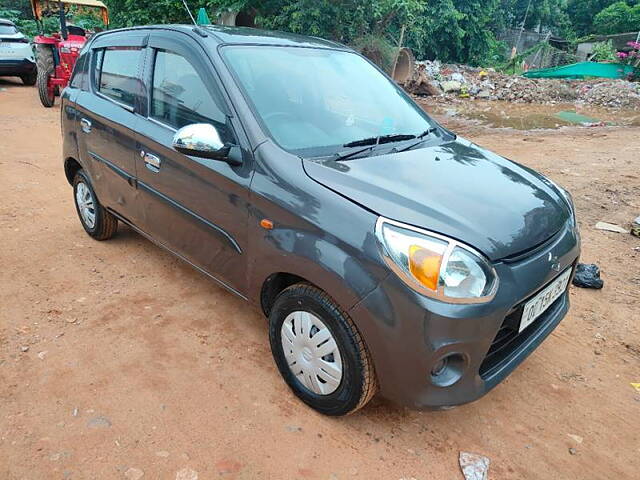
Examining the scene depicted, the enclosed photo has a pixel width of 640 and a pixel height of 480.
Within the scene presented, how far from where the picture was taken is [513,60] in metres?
21.2

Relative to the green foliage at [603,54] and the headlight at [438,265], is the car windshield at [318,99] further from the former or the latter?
the green foliage at [603,54]

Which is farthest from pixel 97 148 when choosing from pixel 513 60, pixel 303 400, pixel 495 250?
pixel 513 60

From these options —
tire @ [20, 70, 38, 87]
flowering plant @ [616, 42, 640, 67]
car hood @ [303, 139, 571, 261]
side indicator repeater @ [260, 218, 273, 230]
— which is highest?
flowering plant @ [616, 42, 640, 67]

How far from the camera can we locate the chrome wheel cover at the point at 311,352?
208 centimetres

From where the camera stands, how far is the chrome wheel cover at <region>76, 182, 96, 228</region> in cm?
381

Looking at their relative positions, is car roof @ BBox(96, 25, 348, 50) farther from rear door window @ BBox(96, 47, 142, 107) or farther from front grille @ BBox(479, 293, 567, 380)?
front grille @ BBox(479, 293, 567, 380)

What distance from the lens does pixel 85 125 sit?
11.4 feet

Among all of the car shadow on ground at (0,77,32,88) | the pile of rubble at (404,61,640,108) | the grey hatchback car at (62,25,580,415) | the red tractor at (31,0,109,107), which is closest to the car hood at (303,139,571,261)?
the grey hatchback car at (62,25,580,415)

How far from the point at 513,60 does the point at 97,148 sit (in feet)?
71.9

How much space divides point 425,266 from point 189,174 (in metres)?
1.44

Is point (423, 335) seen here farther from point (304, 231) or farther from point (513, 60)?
point (513, 60)

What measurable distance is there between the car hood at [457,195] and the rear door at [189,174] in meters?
0.52

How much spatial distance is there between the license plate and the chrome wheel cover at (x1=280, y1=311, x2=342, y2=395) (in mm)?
829

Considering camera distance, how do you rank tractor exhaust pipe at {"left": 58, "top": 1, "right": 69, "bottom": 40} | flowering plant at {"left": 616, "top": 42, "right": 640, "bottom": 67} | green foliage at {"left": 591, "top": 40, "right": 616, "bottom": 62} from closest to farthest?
tractor exhaust pipe at {"left": 58, "top": 1, "right": 69, "bottom": 40} → flowering plant at {"left": 616, "top": 42, "right": 640, "bottom": 67} → green foliage at {"left": 591, "top": 40, "right": 616, "bottom": 62}
